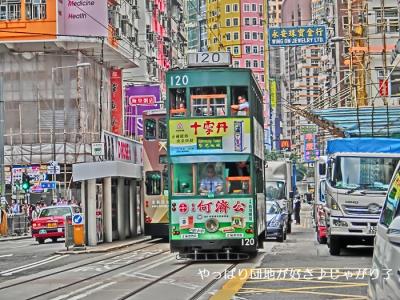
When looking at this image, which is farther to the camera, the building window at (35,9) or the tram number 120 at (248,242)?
the building window at (35,9)

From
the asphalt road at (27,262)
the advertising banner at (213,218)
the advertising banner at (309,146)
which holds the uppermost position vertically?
the advertising banner at (309,146)

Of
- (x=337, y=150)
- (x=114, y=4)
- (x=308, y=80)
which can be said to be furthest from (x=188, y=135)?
(x=308, y=80)

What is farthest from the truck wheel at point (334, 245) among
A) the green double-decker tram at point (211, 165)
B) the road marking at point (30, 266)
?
the road marking at point (30, 266)

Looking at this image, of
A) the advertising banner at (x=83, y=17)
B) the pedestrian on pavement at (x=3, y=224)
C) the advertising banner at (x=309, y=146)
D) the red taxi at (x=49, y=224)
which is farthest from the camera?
the advertising banner at (x=309, y=146)

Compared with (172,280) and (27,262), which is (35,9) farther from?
(172,280)

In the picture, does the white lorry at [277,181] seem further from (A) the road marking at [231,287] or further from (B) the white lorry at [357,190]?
(A) the road marking at [231,287]

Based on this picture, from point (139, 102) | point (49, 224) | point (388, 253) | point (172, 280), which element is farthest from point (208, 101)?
point (139, 102)

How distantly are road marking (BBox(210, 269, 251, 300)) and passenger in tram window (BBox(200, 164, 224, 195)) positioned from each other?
11.5 feet

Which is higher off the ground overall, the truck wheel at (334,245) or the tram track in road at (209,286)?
the truck wheel at (334,245)

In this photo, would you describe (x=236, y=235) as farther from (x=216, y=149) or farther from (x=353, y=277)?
(x=353, y=277)

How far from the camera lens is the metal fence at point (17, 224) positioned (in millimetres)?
47812

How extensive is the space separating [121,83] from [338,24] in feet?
80.0

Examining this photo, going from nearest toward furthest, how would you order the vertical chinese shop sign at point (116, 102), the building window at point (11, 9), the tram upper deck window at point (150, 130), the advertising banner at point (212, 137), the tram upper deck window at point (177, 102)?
1. the advertising banner at point (212, 137)
2. the tram upper deck window at point (177, 102)
3. the tram upper deck window at point (150, 130)
4. the building window at point (11, 9)
5. the vertical chinese shop sign at point (116, 102)

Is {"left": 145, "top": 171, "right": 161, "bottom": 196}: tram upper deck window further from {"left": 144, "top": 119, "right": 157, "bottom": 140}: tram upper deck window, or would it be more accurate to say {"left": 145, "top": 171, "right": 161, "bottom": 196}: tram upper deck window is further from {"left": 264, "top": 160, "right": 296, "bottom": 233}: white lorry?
{"left": 264, "top": 160, "right": 296, "bottom": 233}: white lorry
